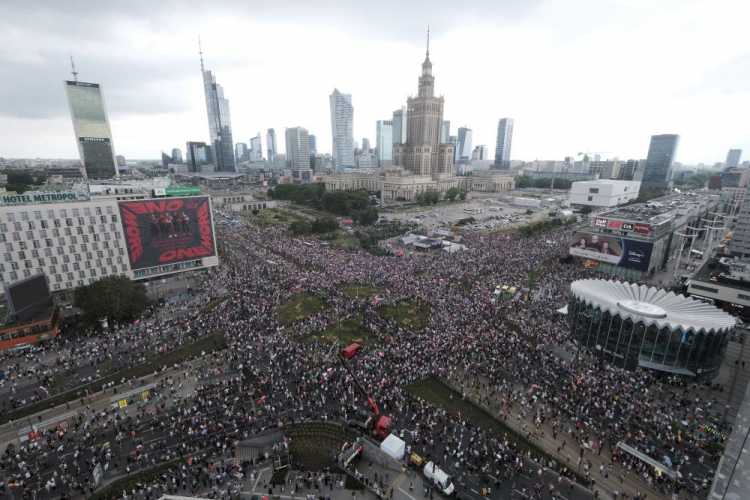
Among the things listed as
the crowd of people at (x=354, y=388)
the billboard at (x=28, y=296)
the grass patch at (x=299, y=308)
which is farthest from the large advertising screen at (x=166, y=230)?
the grass patch at (x=299, y=308)

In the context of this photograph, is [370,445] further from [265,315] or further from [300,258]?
[300,258]

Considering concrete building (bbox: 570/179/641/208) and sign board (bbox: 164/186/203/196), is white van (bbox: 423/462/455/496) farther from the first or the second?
concrete building (bbox: 570/179/641/208)

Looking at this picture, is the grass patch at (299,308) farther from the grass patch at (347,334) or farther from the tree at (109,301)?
the tree at (109,301)

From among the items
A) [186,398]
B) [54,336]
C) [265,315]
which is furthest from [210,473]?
[54,336]

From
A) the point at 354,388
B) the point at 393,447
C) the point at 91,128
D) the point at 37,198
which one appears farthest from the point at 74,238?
the point at 91,128

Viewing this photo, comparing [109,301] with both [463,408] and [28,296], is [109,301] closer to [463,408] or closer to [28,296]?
[28,296]

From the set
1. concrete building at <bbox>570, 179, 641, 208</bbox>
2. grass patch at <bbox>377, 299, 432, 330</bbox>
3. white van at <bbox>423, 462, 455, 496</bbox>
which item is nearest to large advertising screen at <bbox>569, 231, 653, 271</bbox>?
grass patch at <bbox>377, 299, 432, 330</bbox>
